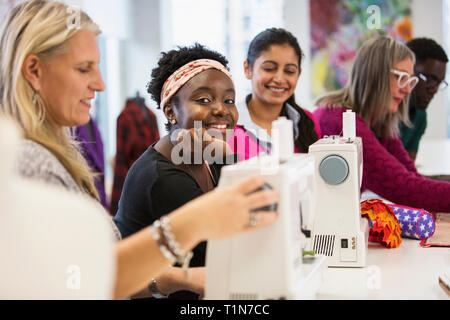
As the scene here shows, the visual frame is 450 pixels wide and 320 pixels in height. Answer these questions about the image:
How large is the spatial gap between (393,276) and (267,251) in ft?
2.11

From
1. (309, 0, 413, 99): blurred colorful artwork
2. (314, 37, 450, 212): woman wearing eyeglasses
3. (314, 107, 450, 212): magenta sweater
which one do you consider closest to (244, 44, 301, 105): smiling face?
(314, 37, 450, 212): woman wearing eyeglasses

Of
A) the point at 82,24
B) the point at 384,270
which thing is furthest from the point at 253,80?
the point at 82,24

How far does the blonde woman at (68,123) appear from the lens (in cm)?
103

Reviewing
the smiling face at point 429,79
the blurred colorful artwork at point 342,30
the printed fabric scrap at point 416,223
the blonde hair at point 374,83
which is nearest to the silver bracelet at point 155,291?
the printed fabric scrap at point 416,223

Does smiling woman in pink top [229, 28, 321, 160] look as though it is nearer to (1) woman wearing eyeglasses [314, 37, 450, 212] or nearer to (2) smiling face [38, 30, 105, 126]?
(1) woman wearing eyeglasses [314, 37, 450, 212]

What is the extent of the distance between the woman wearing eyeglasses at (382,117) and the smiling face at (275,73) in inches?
8.8

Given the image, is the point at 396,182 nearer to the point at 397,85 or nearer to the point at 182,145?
the point at 397,85

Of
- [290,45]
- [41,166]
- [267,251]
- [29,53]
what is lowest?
[267,251]

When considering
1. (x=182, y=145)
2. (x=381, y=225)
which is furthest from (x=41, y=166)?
(x=381, y=225)

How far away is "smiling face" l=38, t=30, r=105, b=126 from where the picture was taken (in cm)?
120

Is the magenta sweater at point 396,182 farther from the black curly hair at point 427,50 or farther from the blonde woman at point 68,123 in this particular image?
the blonde woman at point 68,123

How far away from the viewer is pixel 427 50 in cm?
341

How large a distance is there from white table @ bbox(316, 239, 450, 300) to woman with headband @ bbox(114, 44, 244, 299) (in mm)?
383
